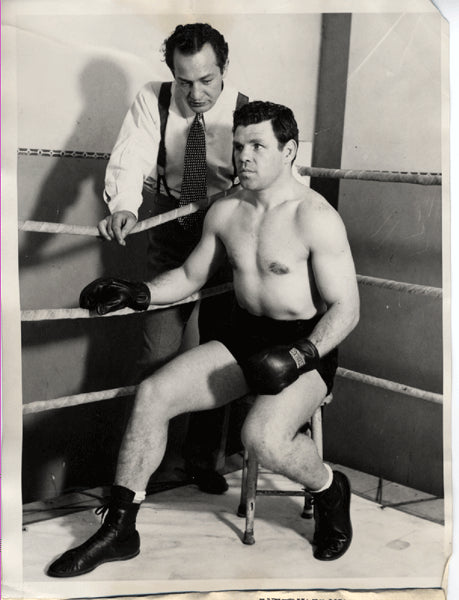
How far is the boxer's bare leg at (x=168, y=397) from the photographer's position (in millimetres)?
1997

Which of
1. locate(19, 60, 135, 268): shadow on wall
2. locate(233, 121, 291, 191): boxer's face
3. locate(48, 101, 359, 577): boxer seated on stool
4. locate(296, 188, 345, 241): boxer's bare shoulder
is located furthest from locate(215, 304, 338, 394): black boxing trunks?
locate(19, 60, 135, 268): shadow on wall

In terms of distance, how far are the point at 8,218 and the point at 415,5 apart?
1104mm

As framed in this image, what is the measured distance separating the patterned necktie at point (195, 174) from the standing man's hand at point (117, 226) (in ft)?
0.78

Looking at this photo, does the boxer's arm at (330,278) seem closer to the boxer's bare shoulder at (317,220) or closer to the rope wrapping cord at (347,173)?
the boxer's bare shoulder at (317,220)

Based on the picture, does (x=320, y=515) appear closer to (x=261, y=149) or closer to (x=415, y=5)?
(x=261, y=149)

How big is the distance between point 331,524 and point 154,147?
1.04m

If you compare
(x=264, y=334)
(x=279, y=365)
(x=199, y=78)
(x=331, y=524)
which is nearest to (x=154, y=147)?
(x=199, y=78)

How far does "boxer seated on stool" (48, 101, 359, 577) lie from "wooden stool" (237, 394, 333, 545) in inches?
4.1

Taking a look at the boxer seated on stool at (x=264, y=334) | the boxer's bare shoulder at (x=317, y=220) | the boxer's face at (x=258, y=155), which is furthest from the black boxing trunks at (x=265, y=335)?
the boxer's face at (x=258, y=155)

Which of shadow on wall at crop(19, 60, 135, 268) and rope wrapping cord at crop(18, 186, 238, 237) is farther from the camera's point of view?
shadow on wall at crop(19, 60, 135, 268)

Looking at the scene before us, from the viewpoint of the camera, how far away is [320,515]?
6.80 ft

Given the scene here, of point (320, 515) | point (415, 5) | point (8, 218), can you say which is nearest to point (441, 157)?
point (415, 5)

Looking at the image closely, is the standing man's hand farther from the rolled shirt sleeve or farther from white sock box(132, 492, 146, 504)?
white sock box(132, 492, 146, 504)

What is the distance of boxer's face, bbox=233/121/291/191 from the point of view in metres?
Result: 1.99
